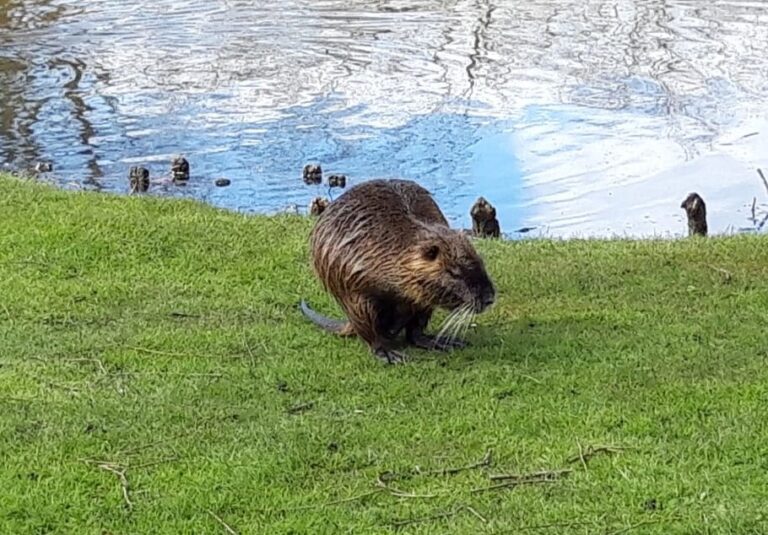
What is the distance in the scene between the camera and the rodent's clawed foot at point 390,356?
→ 4645mm

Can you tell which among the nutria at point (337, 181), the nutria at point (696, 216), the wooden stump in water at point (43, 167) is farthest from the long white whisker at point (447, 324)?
the wooden stump in water at point (43, 167)

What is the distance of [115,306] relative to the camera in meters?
5.38

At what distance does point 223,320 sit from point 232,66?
915 cm

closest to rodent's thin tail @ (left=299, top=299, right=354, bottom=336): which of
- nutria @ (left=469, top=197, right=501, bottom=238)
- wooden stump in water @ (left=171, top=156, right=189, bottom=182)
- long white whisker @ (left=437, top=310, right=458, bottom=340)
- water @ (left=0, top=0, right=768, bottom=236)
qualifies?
long white whisker @ (left=437, top=310, right=458, bottom=340)

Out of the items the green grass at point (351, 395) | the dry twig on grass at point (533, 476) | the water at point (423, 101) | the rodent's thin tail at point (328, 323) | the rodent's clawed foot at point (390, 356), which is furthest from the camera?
the water at point (423, 101)

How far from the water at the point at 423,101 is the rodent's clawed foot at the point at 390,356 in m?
3.81

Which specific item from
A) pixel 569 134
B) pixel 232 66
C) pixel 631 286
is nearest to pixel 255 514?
pixel 631 286

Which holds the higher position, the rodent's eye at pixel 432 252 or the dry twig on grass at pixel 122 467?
the rodent's eye at pixel 432 252

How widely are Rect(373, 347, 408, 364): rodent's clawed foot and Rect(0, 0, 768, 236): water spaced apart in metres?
3.81

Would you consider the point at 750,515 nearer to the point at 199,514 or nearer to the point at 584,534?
the point at 584,534

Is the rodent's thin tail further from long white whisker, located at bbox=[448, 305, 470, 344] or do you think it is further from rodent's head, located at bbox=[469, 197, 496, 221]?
rodent's head, located at bbox=[469, 197, 496, 221]

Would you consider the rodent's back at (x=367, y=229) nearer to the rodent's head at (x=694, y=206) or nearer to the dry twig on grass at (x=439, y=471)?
the dry twig on grass at (x=439, y=471)

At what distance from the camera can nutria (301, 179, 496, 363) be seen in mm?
4555

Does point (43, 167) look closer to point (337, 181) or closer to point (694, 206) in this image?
point (337, 181)
